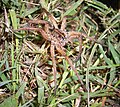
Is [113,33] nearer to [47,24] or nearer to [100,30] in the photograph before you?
[100,30]

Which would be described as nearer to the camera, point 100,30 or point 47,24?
point 47,24

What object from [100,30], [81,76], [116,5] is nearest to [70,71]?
[81,76]

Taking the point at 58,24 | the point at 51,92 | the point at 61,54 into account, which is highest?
the point at 58,24

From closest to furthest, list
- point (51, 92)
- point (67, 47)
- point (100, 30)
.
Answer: point (51, 92), point (67, 47), point (100, 30)

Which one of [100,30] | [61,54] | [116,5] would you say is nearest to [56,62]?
[61,54]

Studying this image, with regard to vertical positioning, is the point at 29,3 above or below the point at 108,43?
above

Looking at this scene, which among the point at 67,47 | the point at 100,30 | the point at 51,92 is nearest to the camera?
the point at 51,92
